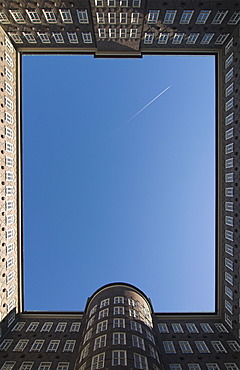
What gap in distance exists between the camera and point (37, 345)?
1431 inches

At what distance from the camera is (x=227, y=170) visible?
39.6 meters

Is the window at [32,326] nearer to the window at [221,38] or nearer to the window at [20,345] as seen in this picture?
the window at [20,345]

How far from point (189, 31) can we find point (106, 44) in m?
12.5

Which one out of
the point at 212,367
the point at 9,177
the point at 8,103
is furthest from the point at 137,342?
the point at 8,103

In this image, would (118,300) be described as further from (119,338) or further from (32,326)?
(32,326)

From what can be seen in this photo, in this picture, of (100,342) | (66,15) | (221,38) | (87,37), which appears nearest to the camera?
(100,342)

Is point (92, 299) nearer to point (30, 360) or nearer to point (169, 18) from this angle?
point (30, 360)

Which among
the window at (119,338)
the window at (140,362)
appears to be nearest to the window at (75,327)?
the window at (119,338)

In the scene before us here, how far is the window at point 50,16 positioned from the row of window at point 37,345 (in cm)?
4451

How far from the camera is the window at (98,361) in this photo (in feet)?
84.6

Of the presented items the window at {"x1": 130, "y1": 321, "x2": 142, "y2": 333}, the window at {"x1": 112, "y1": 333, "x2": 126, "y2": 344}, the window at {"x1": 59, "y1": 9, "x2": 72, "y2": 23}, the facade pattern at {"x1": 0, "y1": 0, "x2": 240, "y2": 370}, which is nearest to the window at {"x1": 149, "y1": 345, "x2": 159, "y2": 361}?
the facade pattern at {"x1": 0, "y1": 0, "x2": 240, "y2": 370}

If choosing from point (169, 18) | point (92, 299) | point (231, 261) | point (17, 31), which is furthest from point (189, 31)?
point (92, 299)

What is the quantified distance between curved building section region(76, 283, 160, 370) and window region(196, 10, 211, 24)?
3919cm

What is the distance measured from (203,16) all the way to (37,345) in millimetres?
49917
